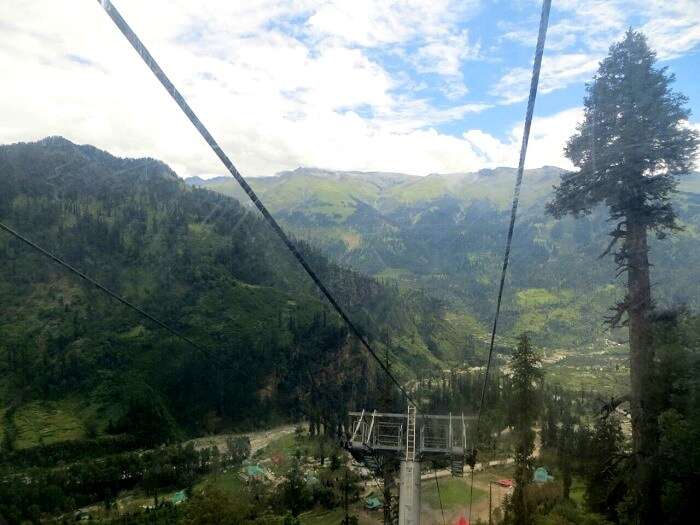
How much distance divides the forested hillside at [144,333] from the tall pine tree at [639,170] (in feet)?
321

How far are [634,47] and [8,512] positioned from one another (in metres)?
96.0

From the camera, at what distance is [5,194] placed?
7224 inches

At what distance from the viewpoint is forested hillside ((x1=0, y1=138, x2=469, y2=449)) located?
406 ft

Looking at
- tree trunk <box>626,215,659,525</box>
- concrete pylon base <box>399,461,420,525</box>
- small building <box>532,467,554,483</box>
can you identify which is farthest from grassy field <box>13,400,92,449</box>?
tree trunk <box>626,215,659,525</box>

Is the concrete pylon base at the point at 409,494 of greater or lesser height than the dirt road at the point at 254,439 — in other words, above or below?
above

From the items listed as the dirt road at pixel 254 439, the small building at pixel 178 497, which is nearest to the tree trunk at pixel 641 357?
the small building at pixel 178 497

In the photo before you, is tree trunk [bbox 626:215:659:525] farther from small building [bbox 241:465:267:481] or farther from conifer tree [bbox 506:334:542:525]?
small building [bbox 241:465:267:481]

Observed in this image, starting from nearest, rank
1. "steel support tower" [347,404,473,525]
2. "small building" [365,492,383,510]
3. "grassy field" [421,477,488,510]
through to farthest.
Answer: "steel support tower" [347,404,473,525]
"grassy field" [421,477,488,510]
"small building" [365,492,383,510]

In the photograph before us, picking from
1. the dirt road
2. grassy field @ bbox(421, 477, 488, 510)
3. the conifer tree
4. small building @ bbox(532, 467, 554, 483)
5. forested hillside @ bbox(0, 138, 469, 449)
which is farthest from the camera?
forested hillside @ bbox(0, 138, 469, 449)

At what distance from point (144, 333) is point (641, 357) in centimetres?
14857

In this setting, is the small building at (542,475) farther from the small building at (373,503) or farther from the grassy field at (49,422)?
the grassy field at (49,422)

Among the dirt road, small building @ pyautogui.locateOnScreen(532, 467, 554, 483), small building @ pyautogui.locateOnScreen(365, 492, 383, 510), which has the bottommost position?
the dirt road

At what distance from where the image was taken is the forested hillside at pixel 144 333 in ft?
406

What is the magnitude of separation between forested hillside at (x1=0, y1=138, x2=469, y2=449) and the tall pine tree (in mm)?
97954
